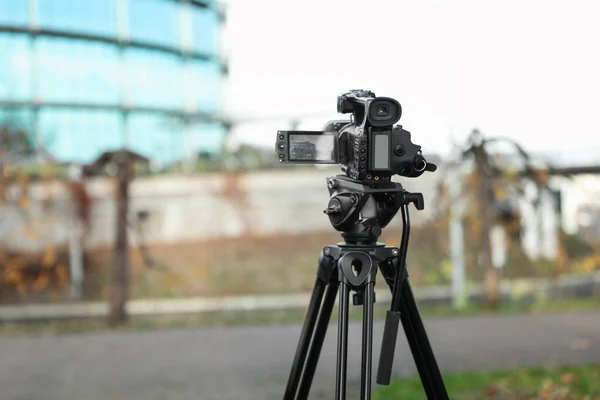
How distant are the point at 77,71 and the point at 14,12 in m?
1.91

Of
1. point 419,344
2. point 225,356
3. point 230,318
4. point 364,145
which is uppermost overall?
point 364,145

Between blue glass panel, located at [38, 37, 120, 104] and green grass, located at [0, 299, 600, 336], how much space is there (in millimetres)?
11261

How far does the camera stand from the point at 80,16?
618 inches

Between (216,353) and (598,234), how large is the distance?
3547 millimetres

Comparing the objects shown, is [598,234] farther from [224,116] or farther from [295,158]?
[295,158]

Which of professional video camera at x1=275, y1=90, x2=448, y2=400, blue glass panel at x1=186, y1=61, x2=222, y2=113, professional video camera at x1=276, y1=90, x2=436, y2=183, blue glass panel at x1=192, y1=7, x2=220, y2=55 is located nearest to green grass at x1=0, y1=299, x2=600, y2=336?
professional video camera at x1=275, y1=90, x2=448, y2=400

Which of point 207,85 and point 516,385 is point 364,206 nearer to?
point 516,385

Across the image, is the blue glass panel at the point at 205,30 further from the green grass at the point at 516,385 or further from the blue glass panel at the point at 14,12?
the green grass at the point at 516,385

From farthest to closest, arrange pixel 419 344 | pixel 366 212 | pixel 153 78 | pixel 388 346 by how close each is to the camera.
→ pixel 153 78 < pixel 419 344 < pixel 366 212 < pixel 388 346

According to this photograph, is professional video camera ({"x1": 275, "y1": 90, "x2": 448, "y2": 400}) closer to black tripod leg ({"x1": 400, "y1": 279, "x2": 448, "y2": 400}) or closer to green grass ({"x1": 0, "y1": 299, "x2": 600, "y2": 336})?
black tripod leg ({"x1": 400, "y1": 279, "x2": 448, "y2": 400})

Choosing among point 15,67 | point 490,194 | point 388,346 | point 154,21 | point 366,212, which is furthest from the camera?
point 154,21

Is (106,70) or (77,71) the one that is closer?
(77,71)

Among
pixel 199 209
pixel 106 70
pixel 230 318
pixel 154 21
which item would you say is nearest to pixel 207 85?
pixel 154 21

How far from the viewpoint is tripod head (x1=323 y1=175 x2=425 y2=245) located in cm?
172
